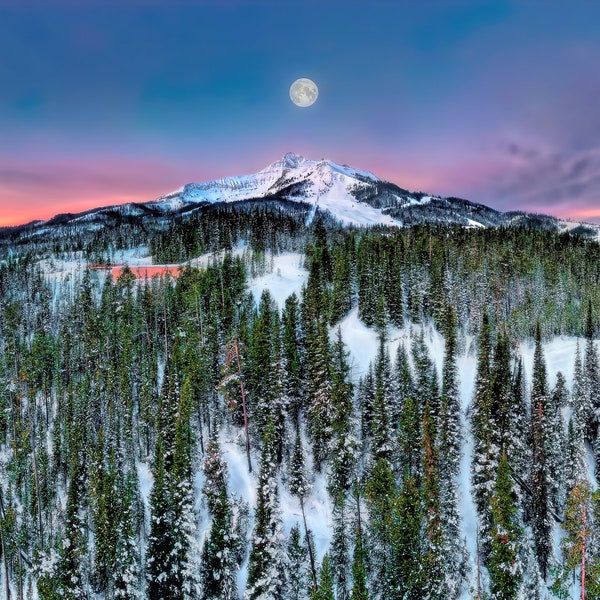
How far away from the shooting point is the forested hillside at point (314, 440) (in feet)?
117

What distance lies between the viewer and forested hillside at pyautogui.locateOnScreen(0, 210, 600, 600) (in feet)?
117

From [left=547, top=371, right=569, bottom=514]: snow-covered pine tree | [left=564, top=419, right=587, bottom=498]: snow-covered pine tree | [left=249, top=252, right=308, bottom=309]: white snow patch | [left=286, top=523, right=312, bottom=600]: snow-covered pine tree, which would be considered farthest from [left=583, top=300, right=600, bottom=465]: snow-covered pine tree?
[left=249, top=252, right=308, bottom=309]: white snow patch

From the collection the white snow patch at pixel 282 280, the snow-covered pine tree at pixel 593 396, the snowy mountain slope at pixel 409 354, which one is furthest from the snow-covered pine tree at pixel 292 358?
the snow-covered pine tree at pixel 593 396

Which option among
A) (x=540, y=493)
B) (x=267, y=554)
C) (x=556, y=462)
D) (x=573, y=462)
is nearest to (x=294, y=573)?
(x=267, y=554)

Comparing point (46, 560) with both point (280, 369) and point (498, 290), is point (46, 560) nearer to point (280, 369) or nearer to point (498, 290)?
point (280, 369)

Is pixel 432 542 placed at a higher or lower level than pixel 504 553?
lower

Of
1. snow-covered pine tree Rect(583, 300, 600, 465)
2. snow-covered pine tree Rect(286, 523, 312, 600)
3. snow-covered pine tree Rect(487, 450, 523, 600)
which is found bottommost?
snow-covered pine tree Rect(286, 523, 312, 600)

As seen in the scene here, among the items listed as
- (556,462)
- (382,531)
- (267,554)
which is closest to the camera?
(267,554)

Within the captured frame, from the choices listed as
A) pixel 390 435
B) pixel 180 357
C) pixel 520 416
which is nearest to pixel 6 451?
pixel 180 357

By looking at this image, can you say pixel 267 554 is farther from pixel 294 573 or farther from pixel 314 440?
pixel 314 440

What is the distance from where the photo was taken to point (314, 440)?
5244 centimetres

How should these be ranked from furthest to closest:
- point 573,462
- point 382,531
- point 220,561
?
point 573,462, point 382,531, point 220,561

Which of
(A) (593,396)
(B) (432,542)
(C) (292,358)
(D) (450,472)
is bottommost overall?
(B) (432,542)

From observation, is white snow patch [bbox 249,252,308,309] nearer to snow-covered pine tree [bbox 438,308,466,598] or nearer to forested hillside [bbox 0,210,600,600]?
forested hillside [bbox 0,210,600,600]
